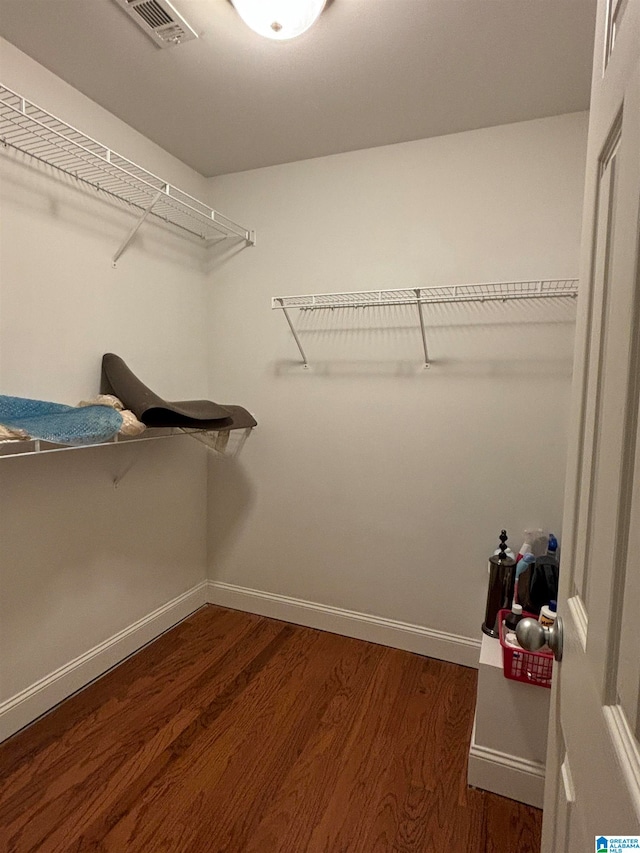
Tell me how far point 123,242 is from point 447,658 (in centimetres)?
238

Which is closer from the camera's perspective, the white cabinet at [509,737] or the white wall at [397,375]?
the white cabinet at [509,737]

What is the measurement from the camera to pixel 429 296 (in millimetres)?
2180

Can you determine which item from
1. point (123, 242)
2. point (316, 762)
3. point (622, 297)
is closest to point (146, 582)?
point (316, 762)

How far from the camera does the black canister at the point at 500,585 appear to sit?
6.06ft

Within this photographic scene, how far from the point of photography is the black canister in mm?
1848

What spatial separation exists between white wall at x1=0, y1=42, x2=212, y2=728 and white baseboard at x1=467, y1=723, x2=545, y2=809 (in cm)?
155

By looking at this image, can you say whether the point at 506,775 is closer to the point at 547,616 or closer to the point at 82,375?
the point at 547,616

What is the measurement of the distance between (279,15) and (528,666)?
2.06 meters

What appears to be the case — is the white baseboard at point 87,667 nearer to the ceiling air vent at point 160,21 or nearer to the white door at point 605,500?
the white door at point 605,500

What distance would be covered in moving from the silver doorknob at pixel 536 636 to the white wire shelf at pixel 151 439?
1335 mm

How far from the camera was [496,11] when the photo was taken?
1.41 metres

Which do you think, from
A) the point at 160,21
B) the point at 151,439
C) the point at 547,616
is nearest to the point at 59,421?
the point at 151,439

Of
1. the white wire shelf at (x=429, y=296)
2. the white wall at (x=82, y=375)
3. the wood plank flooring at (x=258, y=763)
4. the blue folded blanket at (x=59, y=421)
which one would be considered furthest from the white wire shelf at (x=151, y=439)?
the wood plank flooring at (x=258, y=763)

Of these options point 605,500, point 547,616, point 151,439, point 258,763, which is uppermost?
point 605,500
